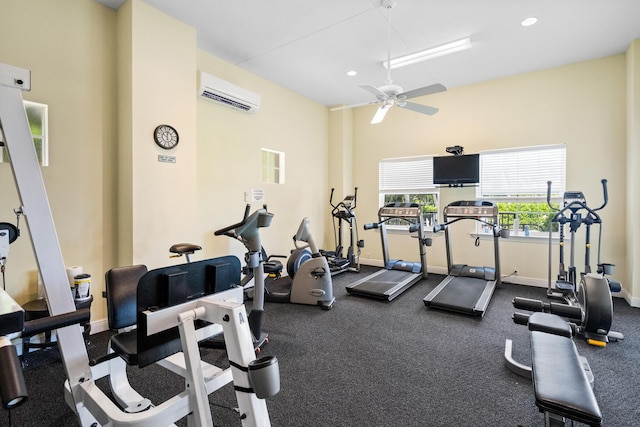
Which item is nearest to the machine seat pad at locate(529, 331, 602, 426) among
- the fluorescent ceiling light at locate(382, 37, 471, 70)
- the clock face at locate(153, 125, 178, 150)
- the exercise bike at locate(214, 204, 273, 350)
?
the exercise bike at locate(214, 204, 273, 350)

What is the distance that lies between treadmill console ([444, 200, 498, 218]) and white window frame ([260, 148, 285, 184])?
2.98 meters

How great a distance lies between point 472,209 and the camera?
4.62 m

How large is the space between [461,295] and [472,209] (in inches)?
54.8

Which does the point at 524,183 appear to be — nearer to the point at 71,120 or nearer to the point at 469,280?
the point at 469,280

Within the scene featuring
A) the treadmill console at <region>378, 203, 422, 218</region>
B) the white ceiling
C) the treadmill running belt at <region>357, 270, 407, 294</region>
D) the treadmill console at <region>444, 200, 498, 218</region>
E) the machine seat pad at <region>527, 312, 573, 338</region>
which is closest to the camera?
the machine seat pad at <region>527, 312, 573, 338</region>

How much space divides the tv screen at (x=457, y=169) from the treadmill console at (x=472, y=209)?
23.4 inches

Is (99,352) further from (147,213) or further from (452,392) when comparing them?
(452,392)

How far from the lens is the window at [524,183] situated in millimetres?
4699

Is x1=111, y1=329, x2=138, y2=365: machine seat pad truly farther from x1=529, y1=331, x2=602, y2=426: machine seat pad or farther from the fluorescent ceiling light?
the fluorescent ceiling light

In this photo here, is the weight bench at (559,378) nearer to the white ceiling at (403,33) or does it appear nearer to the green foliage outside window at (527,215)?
the white ceiling at (403,33)

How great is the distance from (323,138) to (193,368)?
18.8ft

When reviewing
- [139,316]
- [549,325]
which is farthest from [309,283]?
[139,316]

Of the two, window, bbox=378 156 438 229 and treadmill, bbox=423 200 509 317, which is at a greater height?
window, bbox=378 156 438 229

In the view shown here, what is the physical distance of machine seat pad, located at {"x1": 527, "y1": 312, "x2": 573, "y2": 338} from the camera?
1874 millimetres
